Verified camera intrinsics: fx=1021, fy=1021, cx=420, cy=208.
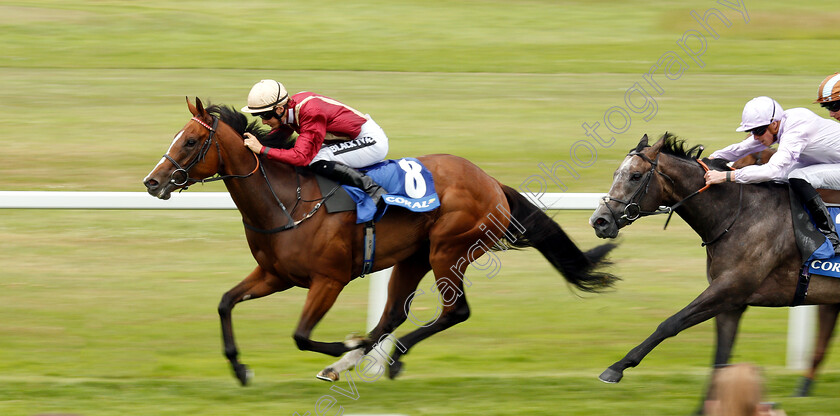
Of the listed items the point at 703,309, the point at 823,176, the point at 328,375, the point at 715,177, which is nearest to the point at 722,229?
the point at 715,177

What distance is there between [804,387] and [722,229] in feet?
3.15

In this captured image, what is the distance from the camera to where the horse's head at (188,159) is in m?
4.73

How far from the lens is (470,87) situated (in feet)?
49.2

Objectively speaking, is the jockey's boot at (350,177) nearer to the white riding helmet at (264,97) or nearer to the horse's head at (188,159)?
the white riding helmet at (264,97)

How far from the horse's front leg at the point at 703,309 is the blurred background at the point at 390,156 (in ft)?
1.17

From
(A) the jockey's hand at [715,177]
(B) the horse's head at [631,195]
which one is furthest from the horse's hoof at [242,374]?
(A) the jockey's hand at [715,177]

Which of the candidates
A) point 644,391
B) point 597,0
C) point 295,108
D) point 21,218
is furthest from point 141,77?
point 597,0

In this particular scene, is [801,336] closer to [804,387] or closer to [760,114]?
[804,387]

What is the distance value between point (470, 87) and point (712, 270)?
33.6ft

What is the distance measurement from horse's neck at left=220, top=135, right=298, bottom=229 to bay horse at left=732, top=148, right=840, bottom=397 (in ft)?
7.64

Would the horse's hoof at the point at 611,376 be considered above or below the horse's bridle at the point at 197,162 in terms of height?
below

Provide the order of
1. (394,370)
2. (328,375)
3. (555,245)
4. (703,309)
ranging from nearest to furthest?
(703,309), (328,375), (394,370), (555,245)

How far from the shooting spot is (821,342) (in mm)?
5277

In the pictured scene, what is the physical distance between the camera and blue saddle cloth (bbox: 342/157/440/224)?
513cm
